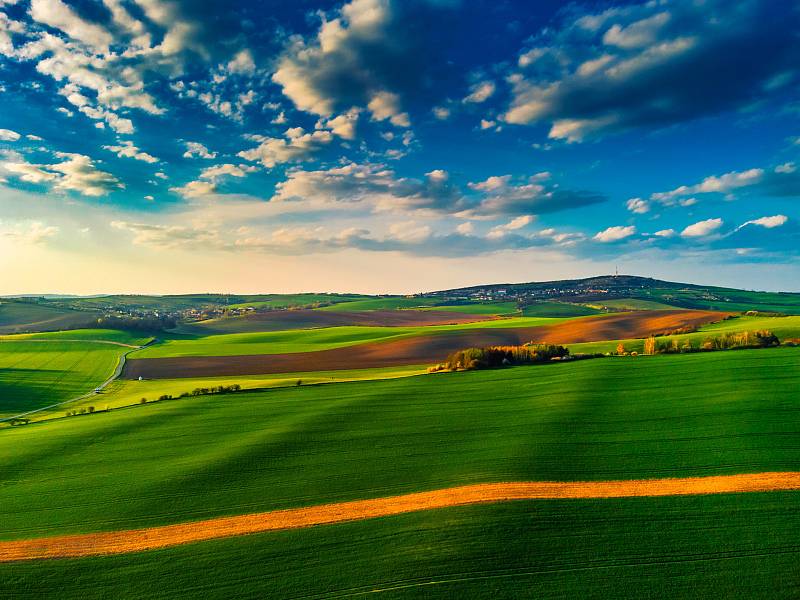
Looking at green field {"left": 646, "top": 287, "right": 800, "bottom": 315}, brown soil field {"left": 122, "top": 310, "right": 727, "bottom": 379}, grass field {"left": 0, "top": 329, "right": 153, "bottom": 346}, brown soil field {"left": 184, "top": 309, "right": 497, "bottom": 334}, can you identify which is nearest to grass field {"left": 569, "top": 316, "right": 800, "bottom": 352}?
brown soil field {"left": 122, "top": 310, "right": 727, "bottom": 379}

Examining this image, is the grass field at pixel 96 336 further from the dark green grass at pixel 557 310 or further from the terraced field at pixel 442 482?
the dark green grass at pixel 557 310

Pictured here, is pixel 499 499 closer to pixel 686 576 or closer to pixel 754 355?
pixel 686 576

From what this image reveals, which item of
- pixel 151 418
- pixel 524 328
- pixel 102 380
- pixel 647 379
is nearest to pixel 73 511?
pixel 151 418

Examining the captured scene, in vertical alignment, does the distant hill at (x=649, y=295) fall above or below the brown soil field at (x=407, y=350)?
above

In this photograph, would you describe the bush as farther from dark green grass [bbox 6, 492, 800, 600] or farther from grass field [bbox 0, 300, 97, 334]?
grass field [bbox 0, 300, 97, 334]

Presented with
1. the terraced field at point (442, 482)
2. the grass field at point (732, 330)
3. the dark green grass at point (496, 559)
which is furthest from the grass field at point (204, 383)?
the dark green grass at point (496, 559)

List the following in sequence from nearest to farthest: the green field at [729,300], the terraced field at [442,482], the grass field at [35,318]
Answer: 1. the terraced field at [442,482]
2. the grass field at [35,318]
3. the green field at [729,300]

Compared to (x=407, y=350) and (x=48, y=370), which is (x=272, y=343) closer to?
(x=407, y=350)
